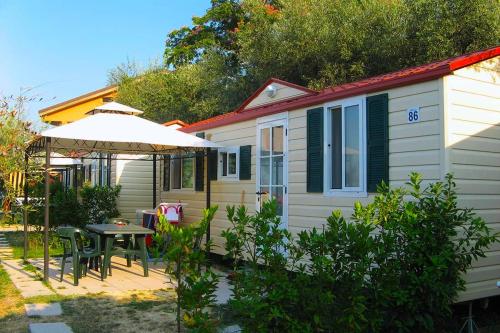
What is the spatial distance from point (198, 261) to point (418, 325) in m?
2.20

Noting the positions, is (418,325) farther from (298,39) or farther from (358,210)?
(298,39)

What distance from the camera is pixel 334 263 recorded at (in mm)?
4078

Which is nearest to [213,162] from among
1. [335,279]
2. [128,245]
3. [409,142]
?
[128,245]

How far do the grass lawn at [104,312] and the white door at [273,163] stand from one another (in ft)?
6.77

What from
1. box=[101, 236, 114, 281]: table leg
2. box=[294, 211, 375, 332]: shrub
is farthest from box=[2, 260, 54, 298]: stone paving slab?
box=[294, 211, 375, 332]: shrub

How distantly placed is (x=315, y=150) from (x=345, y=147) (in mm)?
555

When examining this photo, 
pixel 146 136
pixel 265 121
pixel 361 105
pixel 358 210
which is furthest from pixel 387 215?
pixel 146 136

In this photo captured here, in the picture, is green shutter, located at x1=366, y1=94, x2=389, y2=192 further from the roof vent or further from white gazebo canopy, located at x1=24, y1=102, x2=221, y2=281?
white gazebo canopy, located at x1=24, y1=102, x2=221, y2=281

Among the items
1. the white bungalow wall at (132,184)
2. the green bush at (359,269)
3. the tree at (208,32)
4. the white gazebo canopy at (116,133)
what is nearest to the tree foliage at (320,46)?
the tree at (208,32)

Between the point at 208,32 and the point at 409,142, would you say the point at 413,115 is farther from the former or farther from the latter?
the point at 208,32

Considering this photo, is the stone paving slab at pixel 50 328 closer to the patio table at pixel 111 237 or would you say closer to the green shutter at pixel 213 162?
the patio table at pixel 111 237

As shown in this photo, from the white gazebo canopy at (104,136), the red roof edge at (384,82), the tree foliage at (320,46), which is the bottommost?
the white gazebo canopy at (104,136)

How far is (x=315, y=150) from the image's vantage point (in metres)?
6.82

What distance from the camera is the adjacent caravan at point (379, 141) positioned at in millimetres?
5273
